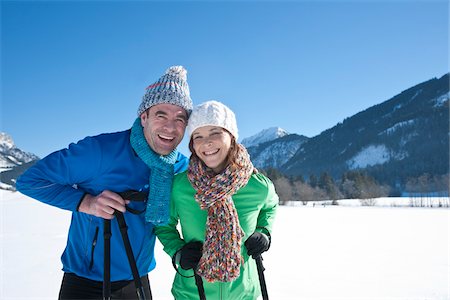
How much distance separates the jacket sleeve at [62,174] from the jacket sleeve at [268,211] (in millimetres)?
1176

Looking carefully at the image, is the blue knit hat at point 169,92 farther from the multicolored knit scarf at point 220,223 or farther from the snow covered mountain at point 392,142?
the snow covered mountain at point 392,142

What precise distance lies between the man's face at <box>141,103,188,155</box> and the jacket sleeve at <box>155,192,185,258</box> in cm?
38

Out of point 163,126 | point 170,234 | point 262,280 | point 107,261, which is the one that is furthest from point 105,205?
point 262,280

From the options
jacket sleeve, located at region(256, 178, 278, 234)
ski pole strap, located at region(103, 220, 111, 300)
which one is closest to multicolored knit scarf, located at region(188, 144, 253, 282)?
jacket sleeve, located at region(256, 178, 278, 234)

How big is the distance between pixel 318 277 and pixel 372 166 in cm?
12927

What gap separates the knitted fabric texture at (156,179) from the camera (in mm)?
2137

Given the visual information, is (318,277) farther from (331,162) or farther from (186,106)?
(331,162)

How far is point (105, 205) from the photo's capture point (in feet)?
6.55

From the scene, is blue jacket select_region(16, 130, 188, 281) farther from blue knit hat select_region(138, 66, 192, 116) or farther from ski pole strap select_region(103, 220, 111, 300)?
blue knit hat select_region(138, 66, 192, 116)

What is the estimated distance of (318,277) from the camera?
5965 millimetres

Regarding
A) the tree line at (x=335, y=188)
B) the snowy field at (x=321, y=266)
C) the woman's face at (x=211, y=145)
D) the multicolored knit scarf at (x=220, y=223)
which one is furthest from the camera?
the tree line at (x=335, y=188)

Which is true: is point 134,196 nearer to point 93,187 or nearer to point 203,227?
point 93,187

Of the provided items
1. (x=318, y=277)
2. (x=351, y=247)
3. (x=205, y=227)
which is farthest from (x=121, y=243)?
(x=351, y=247)

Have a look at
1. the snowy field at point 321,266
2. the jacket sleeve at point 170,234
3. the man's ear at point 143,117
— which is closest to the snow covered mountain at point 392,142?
the snowy field at point 321,266
